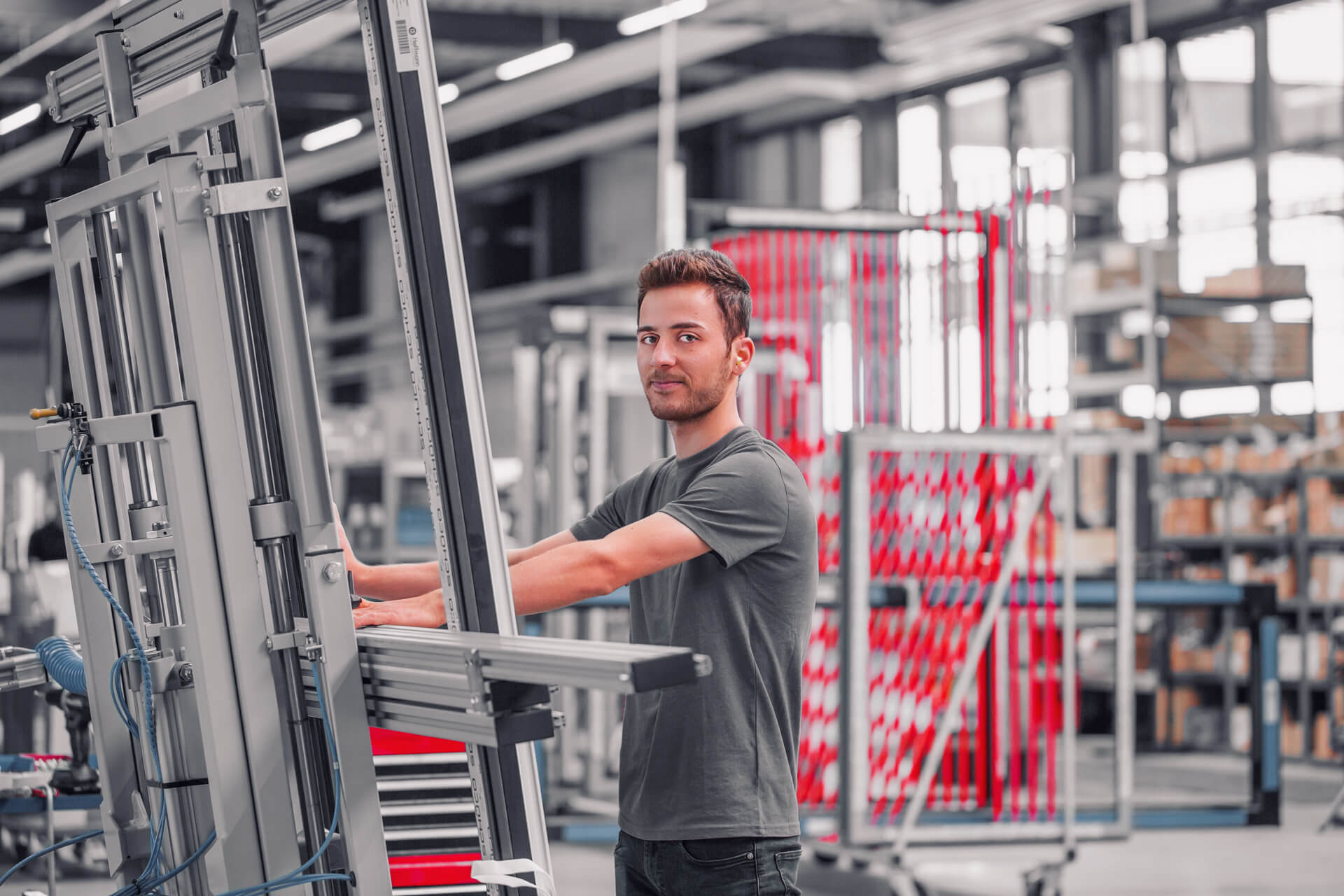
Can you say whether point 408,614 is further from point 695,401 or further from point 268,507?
point 695,401

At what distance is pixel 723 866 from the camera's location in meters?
2.07

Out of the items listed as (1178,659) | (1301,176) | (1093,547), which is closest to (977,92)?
(1301,176)

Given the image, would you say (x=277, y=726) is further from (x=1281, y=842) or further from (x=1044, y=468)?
(x=1281, y=842)

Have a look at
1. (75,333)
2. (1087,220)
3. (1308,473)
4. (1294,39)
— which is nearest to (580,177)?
(1087,220)

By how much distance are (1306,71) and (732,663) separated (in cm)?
1090

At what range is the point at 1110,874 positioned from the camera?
19.3 feet

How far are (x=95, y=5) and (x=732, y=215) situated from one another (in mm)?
5384

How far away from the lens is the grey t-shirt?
6.78ft

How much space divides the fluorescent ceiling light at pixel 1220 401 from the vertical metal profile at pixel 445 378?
893cm

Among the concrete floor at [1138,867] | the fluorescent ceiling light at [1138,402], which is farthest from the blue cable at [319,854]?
the fluorescent ceiling light at [1138,402]

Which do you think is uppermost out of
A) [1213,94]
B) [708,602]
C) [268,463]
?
[1213,94]

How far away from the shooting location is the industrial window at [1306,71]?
440 inches

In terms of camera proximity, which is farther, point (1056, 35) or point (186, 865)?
point (1056, 35)

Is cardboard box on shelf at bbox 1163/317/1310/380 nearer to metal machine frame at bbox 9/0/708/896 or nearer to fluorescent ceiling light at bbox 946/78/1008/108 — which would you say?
fluorescent ceiling light at bbox 946/78/1008/108
